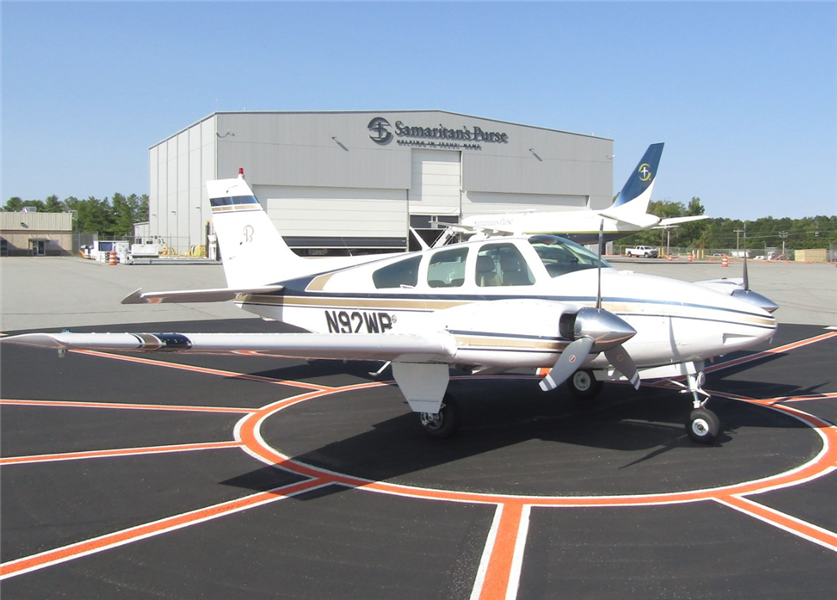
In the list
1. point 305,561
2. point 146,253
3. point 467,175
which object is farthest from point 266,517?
point 467,175

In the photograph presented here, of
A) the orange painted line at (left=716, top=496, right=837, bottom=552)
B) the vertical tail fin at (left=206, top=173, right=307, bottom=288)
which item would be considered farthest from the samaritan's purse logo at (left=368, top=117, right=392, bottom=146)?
the orange painted line at (left=716, top=496, right=837, bottom=552)

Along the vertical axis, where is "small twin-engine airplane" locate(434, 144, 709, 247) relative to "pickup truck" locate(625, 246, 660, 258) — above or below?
above

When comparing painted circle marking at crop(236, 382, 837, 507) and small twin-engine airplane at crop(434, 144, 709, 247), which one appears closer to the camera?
painted circle marking at crop(236, 382, 837, 507)

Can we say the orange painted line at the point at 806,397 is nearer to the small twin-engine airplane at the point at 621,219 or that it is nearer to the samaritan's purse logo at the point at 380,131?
the small twin-engine airplane at the point at 621,219

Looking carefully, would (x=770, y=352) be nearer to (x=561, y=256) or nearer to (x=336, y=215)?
(x=561, y=256)

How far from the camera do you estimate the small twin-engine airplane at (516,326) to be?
675cm

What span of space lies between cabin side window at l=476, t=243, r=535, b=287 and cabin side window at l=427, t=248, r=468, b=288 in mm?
273

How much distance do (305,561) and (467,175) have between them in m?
54.8

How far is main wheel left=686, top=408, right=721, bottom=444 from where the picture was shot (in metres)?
7.53

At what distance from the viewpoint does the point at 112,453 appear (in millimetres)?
7648

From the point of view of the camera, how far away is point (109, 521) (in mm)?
5773

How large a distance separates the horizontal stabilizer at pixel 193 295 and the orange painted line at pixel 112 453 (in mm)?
2611

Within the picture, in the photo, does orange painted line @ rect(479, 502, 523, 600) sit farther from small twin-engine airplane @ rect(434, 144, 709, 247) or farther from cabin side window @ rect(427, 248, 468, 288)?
small twin-engine airplane @ rect(434, 144, 709, 247)

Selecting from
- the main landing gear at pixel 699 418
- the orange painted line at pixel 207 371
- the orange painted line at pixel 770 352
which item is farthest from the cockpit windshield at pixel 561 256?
the orange painted line at pixel 770 352
